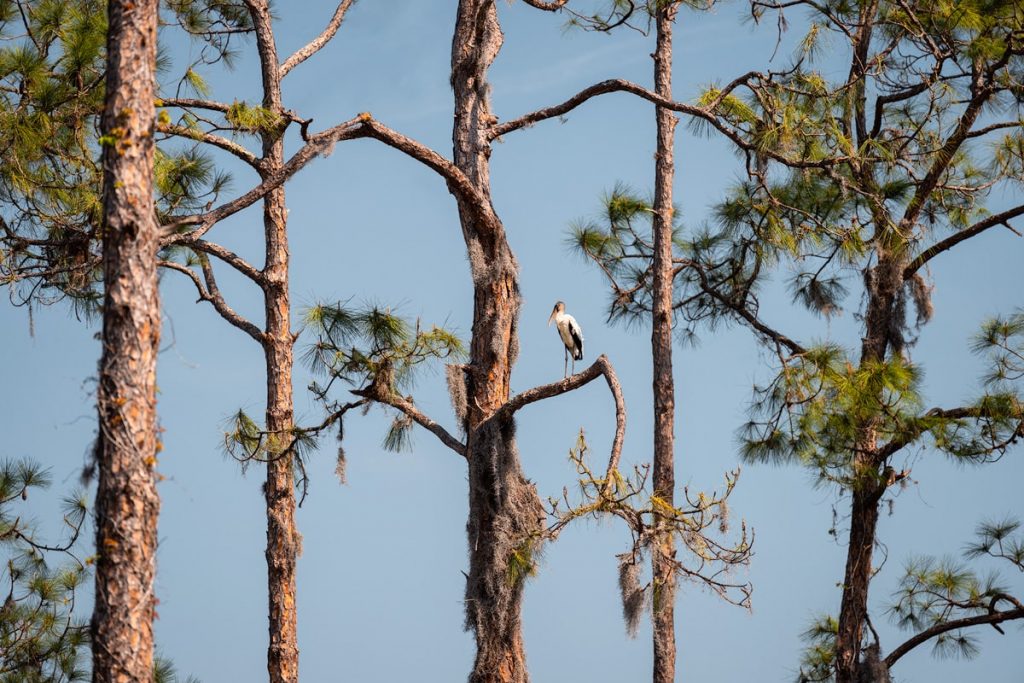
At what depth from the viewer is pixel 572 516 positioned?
5.60 meters

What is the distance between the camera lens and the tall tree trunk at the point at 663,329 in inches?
320

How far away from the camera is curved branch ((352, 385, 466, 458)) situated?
658 centimetres

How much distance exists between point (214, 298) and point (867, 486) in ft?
14.2

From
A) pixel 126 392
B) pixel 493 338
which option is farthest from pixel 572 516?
pixel 126 392

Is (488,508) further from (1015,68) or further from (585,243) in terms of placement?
(1015,68)

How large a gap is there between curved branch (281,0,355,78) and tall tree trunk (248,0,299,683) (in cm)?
14

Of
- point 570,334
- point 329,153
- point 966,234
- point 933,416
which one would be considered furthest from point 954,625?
point 329,153

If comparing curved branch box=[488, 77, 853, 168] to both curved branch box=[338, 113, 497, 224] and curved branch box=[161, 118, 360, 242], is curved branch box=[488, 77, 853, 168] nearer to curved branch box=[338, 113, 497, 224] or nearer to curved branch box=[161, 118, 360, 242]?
curved branch box=[338, 113, 497, 224]

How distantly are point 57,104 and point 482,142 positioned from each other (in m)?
2.29

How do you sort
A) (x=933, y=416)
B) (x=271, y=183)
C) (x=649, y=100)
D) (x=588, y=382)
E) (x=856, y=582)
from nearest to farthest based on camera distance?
(x=271, y=183) → (x=588, y=382) → (x=649, y=100) → (x=933, y=416) → (x=856, y=582)

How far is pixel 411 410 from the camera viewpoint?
6.65 metres

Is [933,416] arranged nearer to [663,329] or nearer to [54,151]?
[663,329]

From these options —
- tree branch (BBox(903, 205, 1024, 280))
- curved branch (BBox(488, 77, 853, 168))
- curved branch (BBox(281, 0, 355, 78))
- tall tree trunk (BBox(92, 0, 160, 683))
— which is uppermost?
curved branch (BBox(281, 0, 355, 78))

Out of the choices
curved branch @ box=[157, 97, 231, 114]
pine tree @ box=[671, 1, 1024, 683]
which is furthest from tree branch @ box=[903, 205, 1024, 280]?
curved branch @ box=[157, 97, 231, 114]
